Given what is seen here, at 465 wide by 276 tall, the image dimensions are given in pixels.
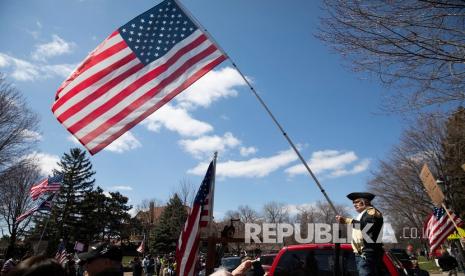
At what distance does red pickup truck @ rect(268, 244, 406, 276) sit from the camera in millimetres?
5754

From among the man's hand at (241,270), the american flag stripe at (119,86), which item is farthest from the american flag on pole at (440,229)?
the man's hand at (241,270)

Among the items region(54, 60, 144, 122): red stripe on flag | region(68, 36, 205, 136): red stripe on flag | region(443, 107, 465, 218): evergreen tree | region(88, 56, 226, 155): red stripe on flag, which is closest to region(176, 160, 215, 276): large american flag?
region(88, 56, 226, 155): red stripe on flag

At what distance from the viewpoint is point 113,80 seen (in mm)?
5910

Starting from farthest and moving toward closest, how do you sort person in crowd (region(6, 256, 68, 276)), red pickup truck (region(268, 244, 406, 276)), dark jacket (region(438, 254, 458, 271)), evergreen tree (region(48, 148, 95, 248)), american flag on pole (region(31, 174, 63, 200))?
evergreen tree (region(48, 148, 95, 248))
american flag on pole (region(31, 174, 63, 200))
red pickup truck (region(268, 244, 406, 276))
dark jacket (region(438, 254, 458, 271))
person in crowd (region(6, 256, 68, 276))

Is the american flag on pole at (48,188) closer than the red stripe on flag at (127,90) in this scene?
No

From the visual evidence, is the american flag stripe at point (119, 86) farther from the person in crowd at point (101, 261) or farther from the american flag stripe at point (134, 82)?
the person in crowd at point (101, 261)

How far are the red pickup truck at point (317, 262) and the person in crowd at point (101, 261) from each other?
140 inches

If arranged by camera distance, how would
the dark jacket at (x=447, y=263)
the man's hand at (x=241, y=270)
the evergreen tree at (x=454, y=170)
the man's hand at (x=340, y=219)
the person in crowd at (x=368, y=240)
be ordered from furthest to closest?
the evergreen tree at (x=454, y=170)
the dark jacket at (x=447, y=263)
the person in crowd at (x=368, y=240)
the man's hand at (x=340, y=219)
the man's hand at (x=241, y=270)

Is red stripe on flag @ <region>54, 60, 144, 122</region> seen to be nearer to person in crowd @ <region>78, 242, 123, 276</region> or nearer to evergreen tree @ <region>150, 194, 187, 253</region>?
person in crowd @ <region>78, 242, 123, 276</region>

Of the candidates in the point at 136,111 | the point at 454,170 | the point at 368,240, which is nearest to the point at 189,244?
the point at 136,111

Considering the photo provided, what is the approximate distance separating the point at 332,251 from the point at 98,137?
4.11 m

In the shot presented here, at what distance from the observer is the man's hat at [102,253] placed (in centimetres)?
329

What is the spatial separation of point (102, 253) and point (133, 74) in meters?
3.43

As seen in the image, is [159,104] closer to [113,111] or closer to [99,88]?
[113,111]
